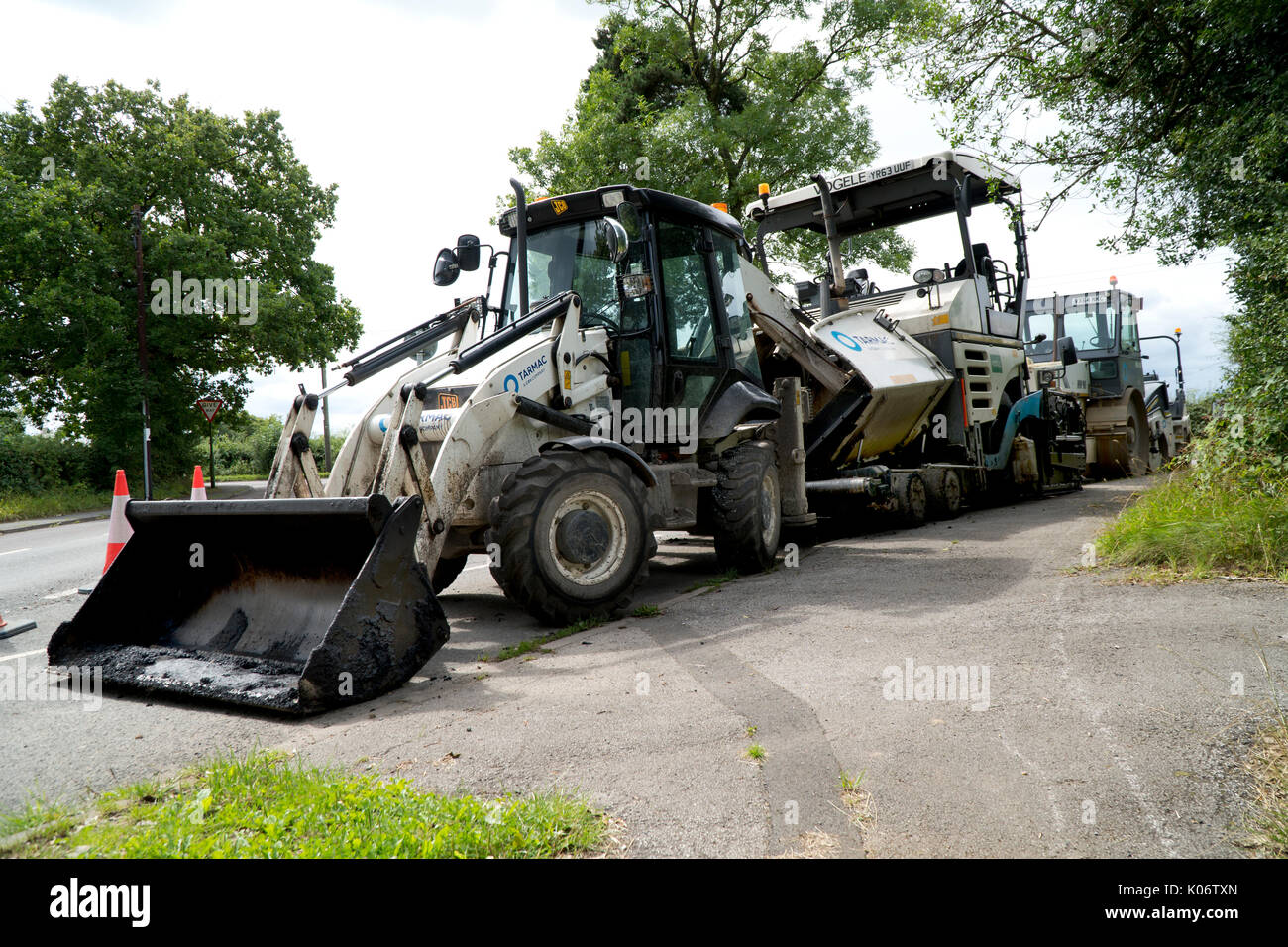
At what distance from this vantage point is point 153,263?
985 inches

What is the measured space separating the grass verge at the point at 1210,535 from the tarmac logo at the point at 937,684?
2872 millimetres

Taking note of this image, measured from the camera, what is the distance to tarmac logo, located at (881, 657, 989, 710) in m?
3.89

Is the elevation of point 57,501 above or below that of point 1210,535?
above

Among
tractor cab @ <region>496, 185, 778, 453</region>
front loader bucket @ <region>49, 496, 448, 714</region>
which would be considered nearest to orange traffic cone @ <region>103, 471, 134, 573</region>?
front loader bucket @ <region>49, 496, 448, 714</region>

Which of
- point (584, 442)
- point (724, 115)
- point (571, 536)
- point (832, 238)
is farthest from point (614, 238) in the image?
point (724, 115)

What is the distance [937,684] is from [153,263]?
89.1ft

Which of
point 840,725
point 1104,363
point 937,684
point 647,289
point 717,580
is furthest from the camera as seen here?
point 1104,363

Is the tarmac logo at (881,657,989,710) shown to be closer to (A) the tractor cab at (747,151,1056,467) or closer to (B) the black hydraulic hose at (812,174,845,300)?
(A) the tractor cab at (747,151,1056,467)

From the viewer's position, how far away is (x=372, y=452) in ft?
20.5

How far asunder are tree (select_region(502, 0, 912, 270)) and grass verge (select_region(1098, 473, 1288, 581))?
549 inches
